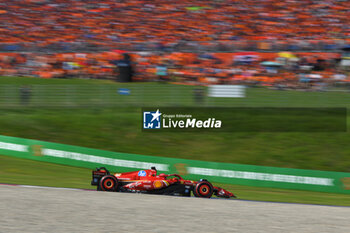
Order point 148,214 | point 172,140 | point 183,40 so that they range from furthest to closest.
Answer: point 183,40 < point 172,140 < point 148,214

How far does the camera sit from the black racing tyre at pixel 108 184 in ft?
35.7

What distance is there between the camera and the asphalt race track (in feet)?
24.8

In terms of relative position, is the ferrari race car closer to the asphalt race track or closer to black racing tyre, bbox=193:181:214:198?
black racing tyre, bbox=193:181:214:198

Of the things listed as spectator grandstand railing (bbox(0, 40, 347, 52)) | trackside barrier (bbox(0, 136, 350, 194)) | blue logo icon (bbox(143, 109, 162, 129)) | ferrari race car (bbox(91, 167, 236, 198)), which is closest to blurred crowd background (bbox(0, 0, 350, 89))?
spectator grandstand railing (bbox(0, 40, 347, 52))

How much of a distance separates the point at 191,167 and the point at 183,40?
518 inches

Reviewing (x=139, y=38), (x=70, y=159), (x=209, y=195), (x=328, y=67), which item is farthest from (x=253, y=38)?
(x=209, y=195)

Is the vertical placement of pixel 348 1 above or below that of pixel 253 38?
above

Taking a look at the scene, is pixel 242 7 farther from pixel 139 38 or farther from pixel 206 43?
pixel 139 38

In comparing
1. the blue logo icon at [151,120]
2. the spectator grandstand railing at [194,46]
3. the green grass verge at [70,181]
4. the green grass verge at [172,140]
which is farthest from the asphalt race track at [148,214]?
the spectator grandstand railing at [194,46]

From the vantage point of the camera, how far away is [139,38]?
90.3ft

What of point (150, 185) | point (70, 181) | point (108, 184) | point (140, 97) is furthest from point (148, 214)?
point (140, 97)

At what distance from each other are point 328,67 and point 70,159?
13799 mm

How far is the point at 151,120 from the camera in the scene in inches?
772

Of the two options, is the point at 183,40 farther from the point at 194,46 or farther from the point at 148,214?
the point at 148,214
